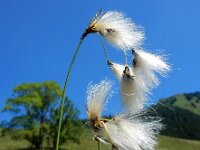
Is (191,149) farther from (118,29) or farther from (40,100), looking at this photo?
(118,29)

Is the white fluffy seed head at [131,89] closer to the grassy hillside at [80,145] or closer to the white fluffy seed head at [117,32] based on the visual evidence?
the white fluffy seed head at [117,32]

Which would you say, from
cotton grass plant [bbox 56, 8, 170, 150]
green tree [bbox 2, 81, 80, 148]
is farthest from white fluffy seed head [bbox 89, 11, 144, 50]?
green tree [bbox 2, 81, 80, 148]

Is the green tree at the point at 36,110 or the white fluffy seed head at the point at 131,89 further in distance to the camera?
the green tree at the point at 36,110

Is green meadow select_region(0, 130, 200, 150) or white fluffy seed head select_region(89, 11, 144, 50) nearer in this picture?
white fluffy seed head select_region(89, 11, 144, 50)

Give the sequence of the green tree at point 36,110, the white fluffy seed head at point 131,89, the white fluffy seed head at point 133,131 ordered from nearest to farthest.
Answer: the white fluffy seed head at point 133,131
the white fluffy seed head at point 131,89
the green tree at point 36,110

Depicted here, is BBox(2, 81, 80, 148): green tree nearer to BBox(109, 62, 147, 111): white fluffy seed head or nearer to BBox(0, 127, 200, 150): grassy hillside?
BBox(0, 127, 200, 150): grassy hillside

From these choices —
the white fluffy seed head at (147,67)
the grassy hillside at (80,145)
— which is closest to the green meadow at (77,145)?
the grassy hillside at (80,145)

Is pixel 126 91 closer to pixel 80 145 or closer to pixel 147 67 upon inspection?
pixel 147 67
